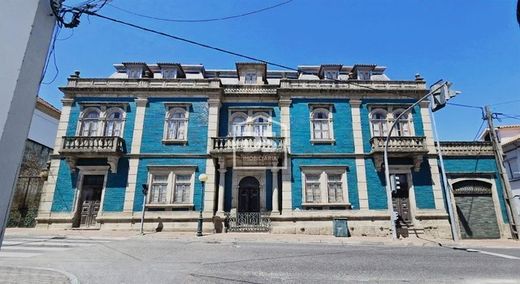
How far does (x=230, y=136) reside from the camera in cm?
1777

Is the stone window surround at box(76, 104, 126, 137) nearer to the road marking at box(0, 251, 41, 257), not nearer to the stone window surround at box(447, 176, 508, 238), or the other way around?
the road marking at box(0, 251, 41, 257)

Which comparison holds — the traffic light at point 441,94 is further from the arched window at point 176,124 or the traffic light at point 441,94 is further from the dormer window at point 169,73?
the dormer window at point 169,73

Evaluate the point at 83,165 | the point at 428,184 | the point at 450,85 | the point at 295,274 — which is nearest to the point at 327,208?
the point at 428,184

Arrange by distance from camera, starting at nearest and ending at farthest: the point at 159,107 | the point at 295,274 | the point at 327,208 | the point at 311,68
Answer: the point at 295,274 < the point at 327,208 < the point at 159,107 < the point at 311,68

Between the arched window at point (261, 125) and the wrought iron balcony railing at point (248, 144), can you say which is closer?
the wrought iron balcony railing at point (248, 144)

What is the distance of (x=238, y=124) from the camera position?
63.0 ft

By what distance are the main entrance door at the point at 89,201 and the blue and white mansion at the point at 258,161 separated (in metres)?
0.06

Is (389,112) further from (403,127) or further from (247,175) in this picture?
(247,175)

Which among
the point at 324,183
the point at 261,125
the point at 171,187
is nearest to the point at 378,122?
the point at 324,183

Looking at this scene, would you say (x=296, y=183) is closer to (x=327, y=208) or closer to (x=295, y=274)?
(x=327, y=208)

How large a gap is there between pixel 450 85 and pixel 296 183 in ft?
33.1

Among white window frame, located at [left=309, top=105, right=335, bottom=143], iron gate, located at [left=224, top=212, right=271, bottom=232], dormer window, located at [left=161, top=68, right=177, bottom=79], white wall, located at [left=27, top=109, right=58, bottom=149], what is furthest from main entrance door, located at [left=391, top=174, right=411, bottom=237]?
white wall, located at [left=27, top=109, right=58, bottom=149]

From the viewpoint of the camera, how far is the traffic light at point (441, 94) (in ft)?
31.5

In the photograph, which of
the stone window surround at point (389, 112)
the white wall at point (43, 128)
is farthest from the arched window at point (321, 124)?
the white wall at point (43, 128)
